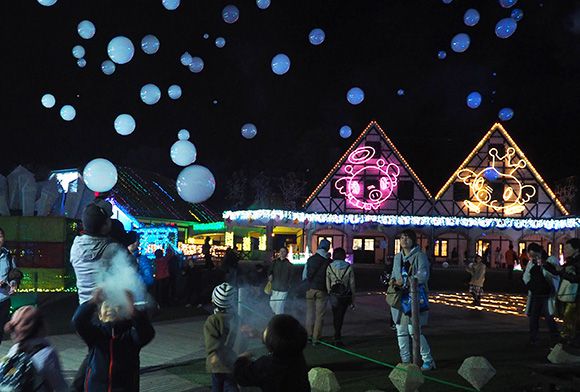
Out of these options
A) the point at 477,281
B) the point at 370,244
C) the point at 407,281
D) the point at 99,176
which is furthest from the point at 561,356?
the point at 370,244

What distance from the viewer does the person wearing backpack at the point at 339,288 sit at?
9406mm

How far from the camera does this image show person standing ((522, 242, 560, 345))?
9914 mm

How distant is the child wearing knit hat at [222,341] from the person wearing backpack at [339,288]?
462 cm

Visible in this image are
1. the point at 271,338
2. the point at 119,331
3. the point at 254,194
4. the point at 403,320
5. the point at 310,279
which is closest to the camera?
the point at 271,338

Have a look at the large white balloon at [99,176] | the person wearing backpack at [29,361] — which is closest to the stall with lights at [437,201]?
the large white balloon at [99,176]

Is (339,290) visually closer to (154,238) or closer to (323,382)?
(323,382)

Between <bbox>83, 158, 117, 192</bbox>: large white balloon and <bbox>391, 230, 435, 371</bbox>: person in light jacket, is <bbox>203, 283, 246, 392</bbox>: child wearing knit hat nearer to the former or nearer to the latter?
<bbox>391, 230, 435, 371</bbox>: person in light jacket

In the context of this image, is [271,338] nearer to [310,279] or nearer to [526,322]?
[310,279]

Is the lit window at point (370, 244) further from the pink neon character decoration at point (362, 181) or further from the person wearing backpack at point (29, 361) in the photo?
the person wearing backpack at point (29, 361)

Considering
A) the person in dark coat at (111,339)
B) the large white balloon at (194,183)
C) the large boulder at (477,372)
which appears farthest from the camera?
the large white balloon at (194,183)

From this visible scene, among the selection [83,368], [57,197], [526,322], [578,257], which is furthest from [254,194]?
[83,368]

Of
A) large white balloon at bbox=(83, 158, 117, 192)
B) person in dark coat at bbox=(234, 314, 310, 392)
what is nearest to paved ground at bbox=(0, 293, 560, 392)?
large white balloon at bbox=(83, 158, 117, 192)

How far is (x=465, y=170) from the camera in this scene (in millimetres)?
37781

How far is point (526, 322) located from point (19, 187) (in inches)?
513
